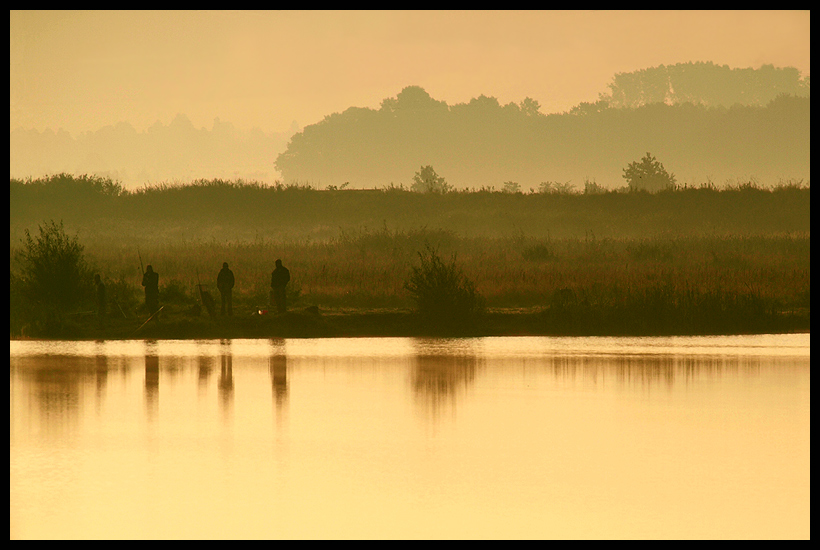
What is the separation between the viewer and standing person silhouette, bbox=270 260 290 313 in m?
25.4

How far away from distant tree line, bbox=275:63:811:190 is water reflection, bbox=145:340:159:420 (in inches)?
5871

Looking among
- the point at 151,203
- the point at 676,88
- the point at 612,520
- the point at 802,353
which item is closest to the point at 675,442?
the point at 612,520

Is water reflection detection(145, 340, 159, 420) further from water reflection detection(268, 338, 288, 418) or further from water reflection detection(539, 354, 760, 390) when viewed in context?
water reflection detection(539, 354, 760, 390)

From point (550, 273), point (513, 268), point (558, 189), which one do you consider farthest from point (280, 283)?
point (558, 189)

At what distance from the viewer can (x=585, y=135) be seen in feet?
584

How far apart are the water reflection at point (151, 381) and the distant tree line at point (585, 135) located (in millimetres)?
149134

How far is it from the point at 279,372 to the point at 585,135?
546ft

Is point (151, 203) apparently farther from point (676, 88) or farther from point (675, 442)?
point (676, 88)

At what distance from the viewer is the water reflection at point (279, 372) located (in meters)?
13.9

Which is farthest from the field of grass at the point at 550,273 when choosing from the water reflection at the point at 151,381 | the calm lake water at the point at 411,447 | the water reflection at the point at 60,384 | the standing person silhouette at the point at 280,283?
the water reflection at the point at 60,384

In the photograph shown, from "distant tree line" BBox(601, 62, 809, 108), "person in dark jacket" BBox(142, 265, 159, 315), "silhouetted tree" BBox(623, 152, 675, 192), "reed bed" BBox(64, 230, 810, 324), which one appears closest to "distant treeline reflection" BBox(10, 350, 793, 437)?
"person in dark jacket" BBox(142, 265, 159, 315)

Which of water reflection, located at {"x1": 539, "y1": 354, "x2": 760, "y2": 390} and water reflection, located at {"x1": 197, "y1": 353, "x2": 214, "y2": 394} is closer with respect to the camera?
water reflection, located at {"x1": 197, "y1": 353, "x2": 214, "y2": 394}

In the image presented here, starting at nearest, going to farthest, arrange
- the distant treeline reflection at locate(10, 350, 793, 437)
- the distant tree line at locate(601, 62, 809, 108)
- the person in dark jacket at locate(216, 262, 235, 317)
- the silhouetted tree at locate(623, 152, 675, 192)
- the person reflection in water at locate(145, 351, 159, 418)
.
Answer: the person reflection in water at locate(145, 351, 159, 418)
the distant treeline reflection at locate(10, 350, 793, 437)
the person in dark jacket at locate(216, 262, 235, 317)
the silhouetted tree at locate(623, 152, 675, 192)
the distant tree line at locate(601, 62, 809, 108)

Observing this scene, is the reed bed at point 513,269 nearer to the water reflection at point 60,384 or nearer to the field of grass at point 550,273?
the field of grass at point 550,273
